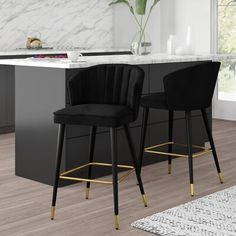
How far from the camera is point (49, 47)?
7.21 m

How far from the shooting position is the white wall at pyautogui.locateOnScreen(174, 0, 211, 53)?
23.3 ft

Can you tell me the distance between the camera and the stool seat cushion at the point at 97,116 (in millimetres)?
3150

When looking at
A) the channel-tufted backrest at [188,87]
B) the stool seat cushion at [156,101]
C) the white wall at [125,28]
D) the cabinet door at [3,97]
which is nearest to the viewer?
the channel-tufted backrest at [188,87]

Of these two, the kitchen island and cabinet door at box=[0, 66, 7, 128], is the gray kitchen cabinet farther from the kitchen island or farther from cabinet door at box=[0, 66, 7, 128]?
the kitchen island

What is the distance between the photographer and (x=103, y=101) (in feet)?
12.0

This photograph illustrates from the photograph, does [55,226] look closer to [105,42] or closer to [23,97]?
[23,97]

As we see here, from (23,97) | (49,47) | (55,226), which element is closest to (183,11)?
(49,47)

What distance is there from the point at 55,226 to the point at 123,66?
1.12 m

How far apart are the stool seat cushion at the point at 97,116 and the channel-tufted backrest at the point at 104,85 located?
0.68 feet

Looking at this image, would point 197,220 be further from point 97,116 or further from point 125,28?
point 125,28

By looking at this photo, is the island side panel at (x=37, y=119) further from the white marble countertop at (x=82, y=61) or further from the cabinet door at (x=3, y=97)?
the cabinet door at (x=3, y=97)

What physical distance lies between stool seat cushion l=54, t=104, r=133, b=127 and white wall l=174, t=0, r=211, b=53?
3913mm

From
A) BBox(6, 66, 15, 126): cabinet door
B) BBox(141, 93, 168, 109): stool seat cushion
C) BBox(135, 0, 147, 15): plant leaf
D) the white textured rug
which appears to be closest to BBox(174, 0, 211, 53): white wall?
BBox(135, 0, 147, 15): plant leaf

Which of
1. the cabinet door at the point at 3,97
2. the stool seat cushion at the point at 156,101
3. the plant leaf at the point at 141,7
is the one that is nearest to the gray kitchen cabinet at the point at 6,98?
the cabinet door at the point at 3,97
